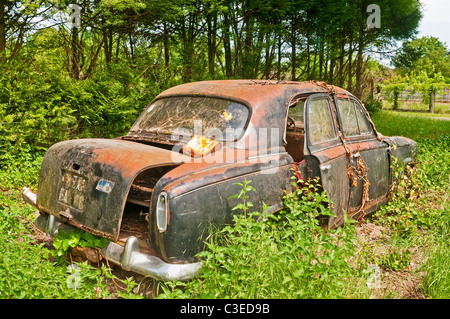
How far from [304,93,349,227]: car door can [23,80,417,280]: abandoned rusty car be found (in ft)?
0.04

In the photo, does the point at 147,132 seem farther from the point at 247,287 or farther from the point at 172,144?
the point at 247,287

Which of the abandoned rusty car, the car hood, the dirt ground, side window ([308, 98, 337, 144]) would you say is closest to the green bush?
the abandoned rusty car

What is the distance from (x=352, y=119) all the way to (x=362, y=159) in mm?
597

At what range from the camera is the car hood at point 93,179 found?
294 centimetres

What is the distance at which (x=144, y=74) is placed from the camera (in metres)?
8.62

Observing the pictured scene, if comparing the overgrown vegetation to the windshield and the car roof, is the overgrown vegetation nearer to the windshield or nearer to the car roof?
the windshield

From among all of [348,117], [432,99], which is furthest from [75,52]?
[432,99]

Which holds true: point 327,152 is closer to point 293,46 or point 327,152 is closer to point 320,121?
point 320,121

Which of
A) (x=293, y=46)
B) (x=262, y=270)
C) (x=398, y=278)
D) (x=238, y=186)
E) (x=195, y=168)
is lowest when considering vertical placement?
(x=398, y=278)

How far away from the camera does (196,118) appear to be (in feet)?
12.5

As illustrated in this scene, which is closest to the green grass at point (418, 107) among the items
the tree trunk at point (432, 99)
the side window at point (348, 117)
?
the tree trunk at point (432, 99)

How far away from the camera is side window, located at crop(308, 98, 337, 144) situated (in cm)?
400

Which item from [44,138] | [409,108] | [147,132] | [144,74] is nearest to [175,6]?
[144,74]
